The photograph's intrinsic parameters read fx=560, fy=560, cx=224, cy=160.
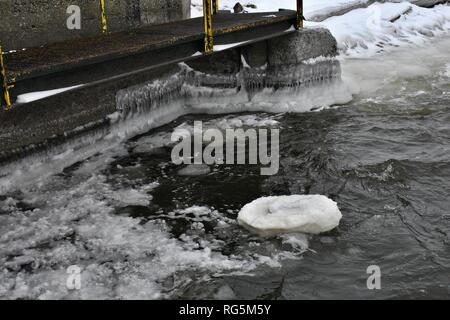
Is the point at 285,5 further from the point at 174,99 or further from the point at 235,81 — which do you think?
the point at 174,99

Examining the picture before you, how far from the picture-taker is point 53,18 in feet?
25.7

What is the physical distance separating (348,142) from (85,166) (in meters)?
3.54

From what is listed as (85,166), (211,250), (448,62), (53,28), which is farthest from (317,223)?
(448,62)

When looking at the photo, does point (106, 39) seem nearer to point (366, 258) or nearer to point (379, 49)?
point (366, 258)

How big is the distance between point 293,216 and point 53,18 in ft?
15.6

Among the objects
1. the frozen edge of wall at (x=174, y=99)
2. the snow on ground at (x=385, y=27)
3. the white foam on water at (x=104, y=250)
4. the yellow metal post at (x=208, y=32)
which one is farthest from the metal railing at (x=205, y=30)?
the snow on ground at (x=385, y=27)

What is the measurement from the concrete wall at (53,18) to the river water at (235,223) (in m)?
1.82

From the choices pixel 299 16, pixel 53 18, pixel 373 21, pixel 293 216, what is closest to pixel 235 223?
pixel 293 216

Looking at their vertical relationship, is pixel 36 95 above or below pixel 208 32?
below

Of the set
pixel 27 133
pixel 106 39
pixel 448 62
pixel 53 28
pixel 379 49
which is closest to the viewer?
pixel 27 133

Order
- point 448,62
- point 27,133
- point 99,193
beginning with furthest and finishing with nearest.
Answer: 1. point 448,62
2. point 27,133
3. point 99,193

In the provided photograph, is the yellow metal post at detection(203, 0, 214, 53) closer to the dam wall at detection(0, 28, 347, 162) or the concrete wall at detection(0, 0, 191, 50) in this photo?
the dam wall at detection(0, 28, 347, 162)

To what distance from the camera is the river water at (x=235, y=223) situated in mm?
4547

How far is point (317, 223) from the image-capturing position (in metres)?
5.17
